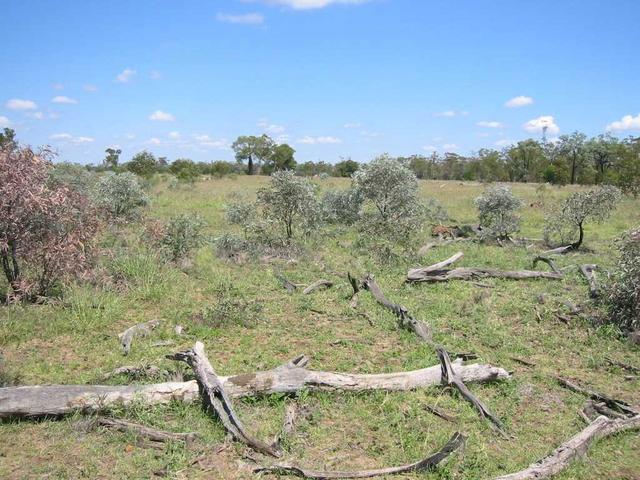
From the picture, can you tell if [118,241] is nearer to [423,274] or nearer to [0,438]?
[423,274]

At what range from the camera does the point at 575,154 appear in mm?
54969

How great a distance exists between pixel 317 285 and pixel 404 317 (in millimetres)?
2885

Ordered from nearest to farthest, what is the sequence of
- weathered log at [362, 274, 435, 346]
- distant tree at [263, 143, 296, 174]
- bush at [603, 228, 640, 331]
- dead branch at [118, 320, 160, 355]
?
dead branch at [118, 320, 160, 355]
weathered log at [362, 274, 435, 346]
bush at [603, 228, 640, 331]
distant tree at [263, 143, 296, 174]

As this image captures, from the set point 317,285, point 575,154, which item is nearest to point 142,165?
point 317,285

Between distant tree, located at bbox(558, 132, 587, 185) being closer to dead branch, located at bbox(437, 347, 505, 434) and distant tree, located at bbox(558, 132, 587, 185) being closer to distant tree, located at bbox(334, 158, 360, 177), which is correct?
distant tree, located at bbox(334, 158, 360, 177)

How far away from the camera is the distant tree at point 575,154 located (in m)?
54.4

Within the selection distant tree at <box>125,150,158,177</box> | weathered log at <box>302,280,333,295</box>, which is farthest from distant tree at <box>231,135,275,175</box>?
weathered log at <box>302,280,333,295</box>

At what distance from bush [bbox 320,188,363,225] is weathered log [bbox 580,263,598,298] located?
9310mm

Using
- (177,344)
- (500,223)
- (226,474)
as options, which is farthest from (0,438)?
(500,223)

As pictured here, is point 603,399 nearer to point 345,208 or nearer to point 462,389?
point 462,389

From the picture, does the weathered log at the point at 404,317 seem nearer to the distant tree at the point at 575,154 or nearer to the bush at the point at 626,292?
the bush at the point at 626,292

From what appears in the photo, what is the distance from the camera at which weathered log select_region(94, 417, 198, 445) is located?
5289 millimetres

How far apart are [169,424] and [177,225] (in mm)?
7798

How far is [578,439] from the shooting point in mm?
5336
